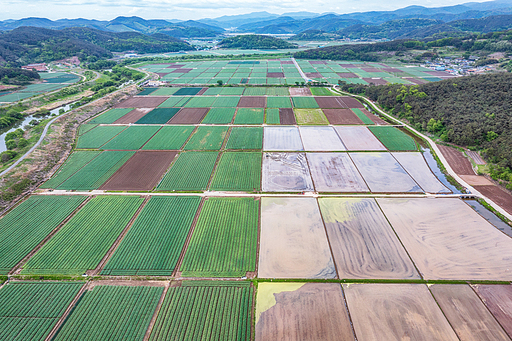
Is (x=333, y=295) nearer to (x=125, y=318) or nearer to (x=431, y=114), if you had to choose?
(x=125, y=318)

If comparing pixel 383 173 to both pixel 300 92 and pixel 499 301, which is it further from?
pixel 300 92

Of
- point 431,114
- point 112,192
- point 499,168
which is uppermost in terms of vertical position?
point 431,114

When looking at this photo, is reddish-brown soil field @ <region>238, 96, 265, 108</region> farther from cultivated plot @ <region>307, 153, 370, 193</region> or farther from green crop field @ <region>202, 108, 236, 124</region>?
cultivated plot @ <region>307, 153, 370, 193</region>

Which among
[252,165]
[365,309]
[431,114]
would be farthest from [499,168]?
[252,165]

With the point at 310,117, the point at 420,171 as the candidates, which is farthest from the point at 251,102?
the point at 420,171

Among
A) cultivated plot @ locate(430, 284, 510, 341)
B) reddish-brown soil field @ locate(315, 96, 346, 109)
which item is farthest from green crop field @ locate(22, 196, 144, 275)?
reddish-brown soil field @ locate(315, 96, 346, 109)

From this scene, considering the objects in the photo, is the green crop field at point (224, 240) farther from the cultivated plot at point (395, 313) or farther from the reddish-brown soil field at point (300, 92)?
the reddish-brown soil field at point (300, 92)
